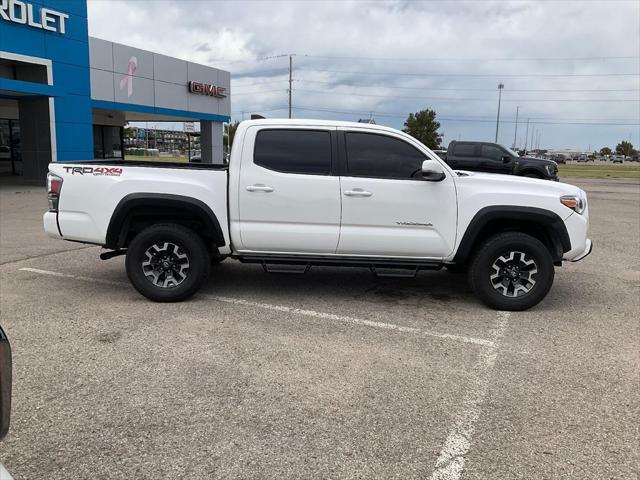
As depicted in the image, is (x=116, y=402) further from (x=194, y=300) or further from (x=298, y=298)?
(x=298, y=298)

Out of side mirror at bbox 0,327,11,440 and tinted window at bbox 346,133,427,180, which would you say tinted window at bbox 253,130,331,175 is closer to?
tinted window at bbox 346,133,427,180

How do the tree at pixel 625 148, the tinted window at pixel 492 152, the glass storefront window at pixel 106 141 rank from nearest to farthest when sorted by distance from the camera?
the tinted window at pixel 492 152, the glass storefront window at pixel 106 141, the tree at pixel 625 148

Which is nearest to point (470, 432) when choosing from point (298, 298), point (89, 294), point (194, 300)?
point (298, 298)

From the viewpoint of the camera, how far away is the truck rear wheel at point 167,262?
225 inches

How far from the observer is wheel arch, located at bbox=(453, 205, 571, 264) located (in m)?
5.61

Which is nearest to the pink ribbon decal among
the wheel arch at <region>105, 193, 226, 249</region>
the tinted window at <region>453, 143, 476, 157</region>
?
the tinted window at <region>453, 143, 476, 157</region>

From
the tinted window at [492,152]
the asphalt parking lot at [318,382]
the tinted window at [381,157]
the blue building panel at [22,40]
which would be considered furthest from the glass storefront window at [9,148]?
the tinted window at [381,157]

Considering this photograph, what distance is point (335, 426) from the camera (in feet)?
11.1

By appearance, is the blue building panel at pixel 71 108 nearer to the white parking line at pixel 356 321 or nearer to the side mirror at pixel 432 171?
the white parking line at pixel 356 321

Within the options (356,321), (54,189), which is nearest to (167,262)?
(54,189)

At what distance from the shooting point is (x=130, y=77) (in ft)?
81.6

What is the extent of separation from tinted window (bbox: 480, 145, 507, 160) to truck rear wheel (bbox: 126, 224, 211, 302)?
1650 cm

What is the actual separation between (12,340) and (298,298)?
2.81 metres

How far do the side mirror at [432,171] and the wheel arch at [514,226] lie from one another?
558mm
